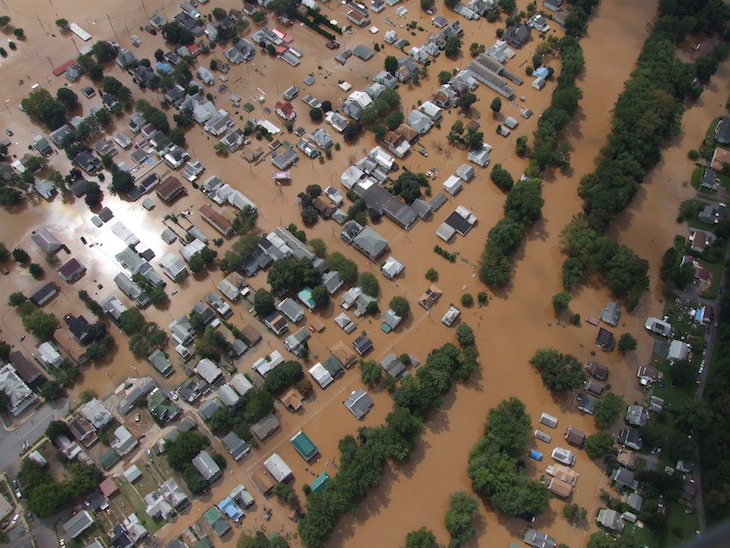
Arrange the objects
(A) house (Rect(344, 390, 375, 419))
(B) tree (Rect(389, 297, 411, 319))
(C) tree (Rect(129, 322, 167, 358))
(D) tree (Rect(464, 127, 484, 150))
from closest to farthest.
A: (A) house (Rect(344, 390, 375, 419))
(C) tree (Rect(129, 322, 167, 358))
(B) tree (Rect(389, 297, 411, 319))
(D) tree (Rect(464, 127, 484, 150))

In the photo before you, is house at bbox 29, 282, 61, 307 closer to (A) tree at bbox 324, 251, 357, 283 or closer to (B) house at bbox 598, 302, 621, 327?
(A) tree at bbox 324, 251, 357, 283

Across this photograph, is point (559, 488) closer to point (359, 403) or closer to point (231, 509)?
point (359, 403)

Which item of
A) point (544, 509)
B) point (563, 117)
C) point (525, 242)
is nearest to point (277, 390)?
point (544, 509)

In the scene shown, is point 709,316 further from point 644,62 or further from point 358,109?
point 358,109

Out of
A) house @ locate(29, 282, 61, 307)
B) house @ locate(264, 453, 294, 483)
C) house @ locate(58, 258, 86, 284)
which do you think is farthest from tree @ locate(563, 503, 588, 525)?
house @ locate(29, 282, 61, 307)

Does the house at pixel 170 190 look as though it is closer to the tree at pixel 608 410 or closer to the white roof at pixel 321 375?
the white roof at pixel 321 375
